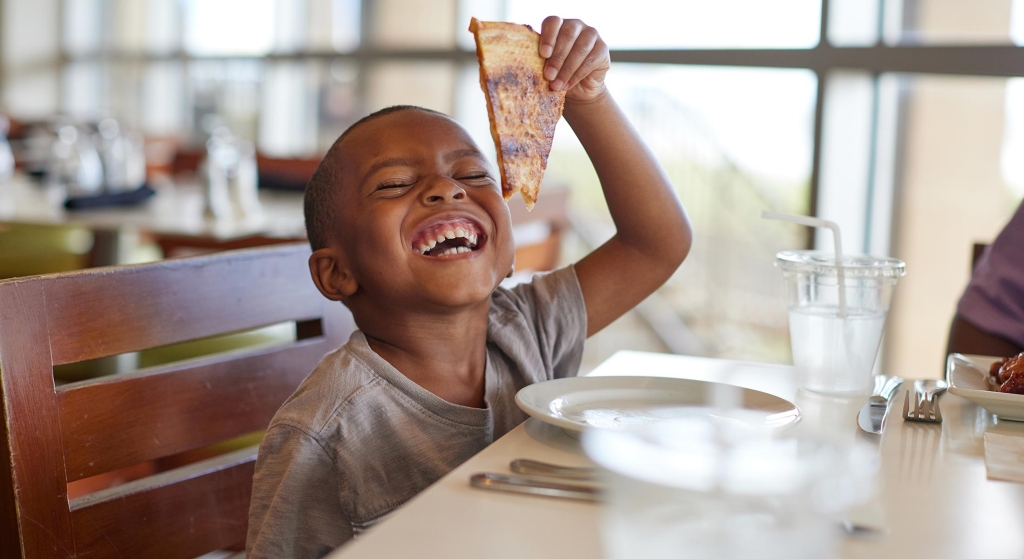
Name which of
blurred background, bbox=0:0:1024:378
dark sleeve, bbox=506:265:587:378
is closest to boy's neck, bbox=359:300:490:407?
dark sleeve, bbox=506:265:587:378

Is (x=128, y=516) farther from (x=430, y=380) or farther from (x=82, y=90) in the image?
(x=82, y=90)

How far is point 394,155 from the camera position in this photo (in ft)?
3.40

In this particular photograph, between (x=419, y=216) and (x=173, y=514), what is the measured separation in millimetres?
415

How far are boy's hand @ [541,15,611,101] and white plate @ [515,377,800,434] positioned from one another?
1.08 ft

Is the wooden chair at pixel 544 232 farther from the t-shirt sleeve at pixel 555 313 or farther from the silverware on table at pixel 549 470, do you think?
the silverware on table at pixel 549 470

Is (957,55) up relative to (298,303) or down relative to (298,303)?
up

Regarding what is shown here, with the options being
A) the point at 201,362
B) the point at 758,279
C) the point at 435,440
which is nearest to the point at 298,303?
the point at 201,362

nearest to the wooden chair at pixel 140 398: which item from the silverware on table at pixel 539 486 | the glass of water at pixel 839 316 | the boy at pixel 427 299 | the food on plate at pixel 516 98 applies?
the boy at pixel 427 299

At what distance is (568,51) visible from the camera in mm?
980

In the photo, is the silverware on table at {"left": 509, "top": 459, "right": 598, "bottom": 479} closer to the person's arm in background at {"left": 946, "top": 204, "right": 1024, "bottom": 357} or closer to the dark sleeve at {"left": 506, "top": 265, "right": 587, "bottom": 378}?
the dark sleeve at {"left": 506, "top": 265, "right": 587, "bottom": 378}

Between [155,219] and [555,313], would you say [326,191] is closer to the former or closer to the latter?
[555,313]

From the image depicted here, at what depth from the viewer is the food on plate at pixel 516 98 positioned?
37.2 inches

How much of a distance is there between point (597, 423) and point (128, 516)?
0.50 meters

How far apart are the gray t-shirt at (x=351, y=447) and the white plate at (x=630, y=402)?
0.16 m
